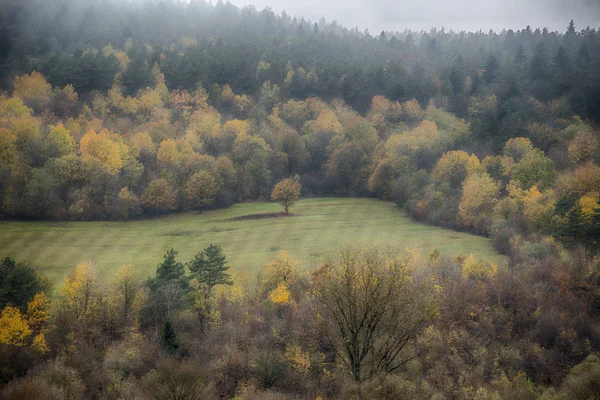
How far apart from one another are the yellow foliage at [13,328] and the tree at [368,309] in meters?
23.0

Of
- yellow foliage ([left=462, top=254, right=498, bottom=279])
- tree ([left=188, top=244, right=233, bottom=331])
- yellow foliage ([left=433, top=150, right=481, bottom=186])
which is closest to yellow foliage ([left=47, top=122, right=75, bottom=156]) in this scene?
tree ([left=188, top=244, right=233, bottom=331])

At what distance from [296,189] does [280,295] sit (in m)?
29.2

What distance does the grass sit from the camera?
1937 inches

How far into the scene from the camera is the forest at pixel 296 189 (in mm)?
34406

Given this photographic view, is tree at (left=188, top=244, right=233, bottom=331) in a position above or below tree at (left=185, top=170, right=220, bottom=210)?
below

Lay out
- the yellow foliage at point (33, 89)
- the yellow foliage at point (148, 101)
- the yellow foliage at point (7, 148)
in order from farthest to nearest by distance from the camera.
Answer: the yellow foliage at point (148, 101), the yellow foliage at point (33, 89), the yellow foliage at point (7, 148)

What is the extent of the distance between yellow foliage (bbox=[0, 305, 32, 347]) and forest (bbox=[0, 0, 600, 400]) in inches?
7.3

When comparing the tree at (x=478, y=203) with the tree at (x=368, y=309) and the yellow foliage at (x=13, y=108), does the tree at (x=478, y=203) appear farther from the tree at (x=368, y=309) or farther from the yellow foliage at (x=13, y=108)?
the yellow foliage at (x=13, y=108)

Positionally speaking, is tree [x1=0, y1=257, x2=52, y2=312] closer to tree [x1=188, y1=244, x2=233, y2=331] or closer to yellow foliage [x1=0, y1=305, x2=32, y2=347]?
yellow foliage [x1=0, y1=305, x2=32, y2=347]

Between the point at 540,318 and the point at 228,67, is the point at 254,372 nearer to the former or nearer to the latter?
the point at 540,318

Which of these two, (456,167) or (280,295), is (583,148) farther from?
(280,295)

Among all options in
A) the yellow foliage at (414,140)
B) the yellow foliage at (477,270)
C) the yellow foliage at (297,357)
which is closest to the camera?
the yellow foliage at (297,357)

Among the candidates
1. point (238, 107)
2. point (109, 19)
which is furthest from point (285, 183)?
point (109, 19)

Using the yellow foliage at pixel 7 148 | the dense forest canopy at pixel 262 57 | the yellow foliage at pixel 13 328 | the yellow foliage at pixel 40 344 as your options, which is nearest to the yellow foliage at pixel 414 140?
the dense forest canopy at pixel 262 57
